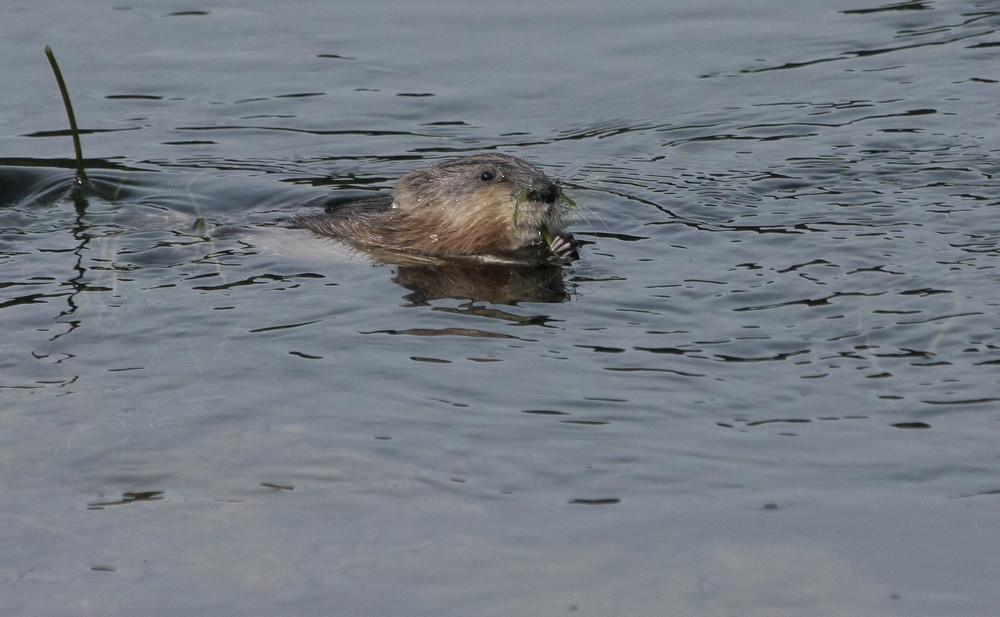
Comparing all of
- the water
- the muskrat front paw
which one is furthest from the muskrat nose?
the water

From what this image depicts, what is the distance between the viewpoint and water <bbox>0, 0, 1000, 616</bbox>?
441 cm

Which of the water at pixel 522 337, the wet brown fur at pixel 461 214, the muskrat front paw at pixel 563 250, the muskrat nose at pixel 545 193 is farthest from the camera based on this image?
the wet brown fur at pixel 461 214

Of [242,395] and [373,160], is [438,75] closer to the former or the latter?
[373,160]

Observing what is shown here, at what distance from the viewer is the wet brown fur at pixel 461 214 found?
8062 millimetres

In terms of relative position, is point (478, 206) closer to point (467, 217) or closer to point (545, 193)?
point (467, 217)

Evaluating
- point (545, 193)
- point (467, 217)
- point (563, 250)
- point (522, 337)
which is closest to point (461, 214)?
point (467, 217)

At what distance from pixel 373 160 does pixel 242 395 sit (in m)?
4.40

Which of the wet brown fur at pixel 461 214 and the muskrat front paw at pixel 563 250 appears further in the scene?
the wet brown fur at pixel 461 214

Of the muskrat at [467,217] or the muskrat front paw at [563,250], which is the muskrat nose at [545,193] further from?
the muskrat front paw at [563,250]

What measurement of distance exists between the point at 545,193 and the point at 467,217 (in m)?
0.61

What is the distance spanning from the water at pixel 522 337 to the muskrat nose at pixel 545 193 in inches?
19.6

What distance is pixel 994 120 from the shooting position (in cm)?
938

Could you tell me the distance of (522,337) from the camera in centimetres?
650

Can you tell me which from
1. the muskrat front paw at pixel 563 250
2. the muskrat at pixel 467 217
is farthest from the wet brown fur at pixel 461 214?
the muskrat front paw at pixel 563 250
